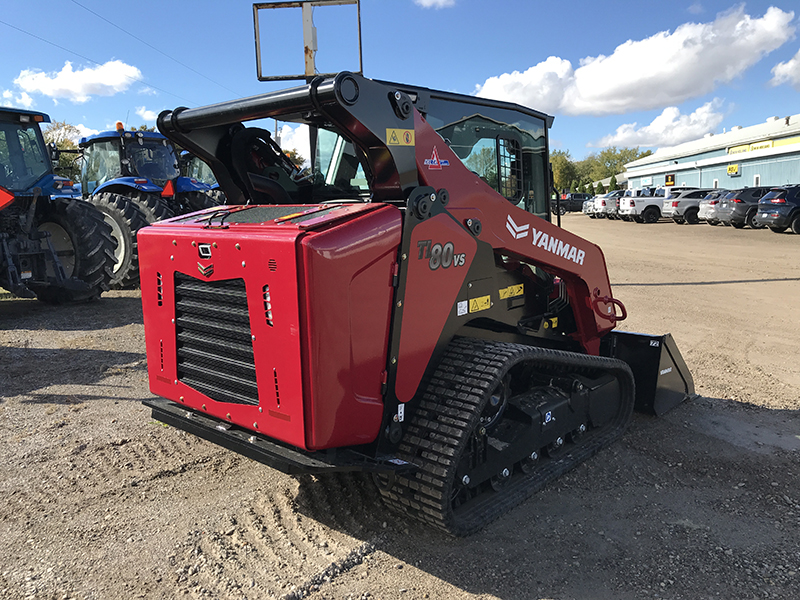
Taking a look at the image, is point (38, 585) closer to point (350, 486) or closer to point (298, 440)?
point (298, 440)

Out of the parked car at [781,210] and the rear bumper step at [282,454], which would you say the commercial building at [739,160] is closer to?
the parked car at [781,210]

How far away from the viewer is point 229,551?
3.19 m

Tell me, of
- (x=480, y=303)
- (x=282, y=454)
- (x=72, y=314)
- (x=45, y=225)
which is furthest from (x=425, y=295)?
(x=45, y=225)

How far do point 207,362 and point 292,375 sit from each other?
2.51 feet

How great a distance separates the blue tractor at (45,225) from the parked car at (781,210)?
19.9 meters

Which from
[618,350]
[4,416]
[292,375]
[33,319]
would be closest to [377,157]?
[292,375]

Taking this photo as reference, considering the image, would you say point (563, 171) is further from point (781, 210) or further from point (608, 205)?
point (781, 210)

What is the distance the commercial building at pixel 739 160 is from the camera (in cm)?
3588

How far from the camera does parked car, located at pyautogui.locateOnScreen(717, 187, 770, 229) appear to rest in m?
22.4

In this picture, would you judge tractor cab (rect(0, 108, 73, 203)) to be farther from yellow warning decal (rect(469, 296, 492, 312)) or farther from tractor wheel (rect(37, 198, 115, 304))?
yellow warning decal (rect(469, 296, 492, 312))

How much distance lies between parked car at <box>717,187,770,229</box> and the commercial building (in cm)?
1500

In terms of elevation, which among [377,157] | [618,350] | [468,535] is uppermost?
[377,157]

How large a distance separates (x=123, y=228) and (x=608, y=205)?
2757cm

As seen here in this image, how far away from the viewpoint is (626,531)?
340cm
